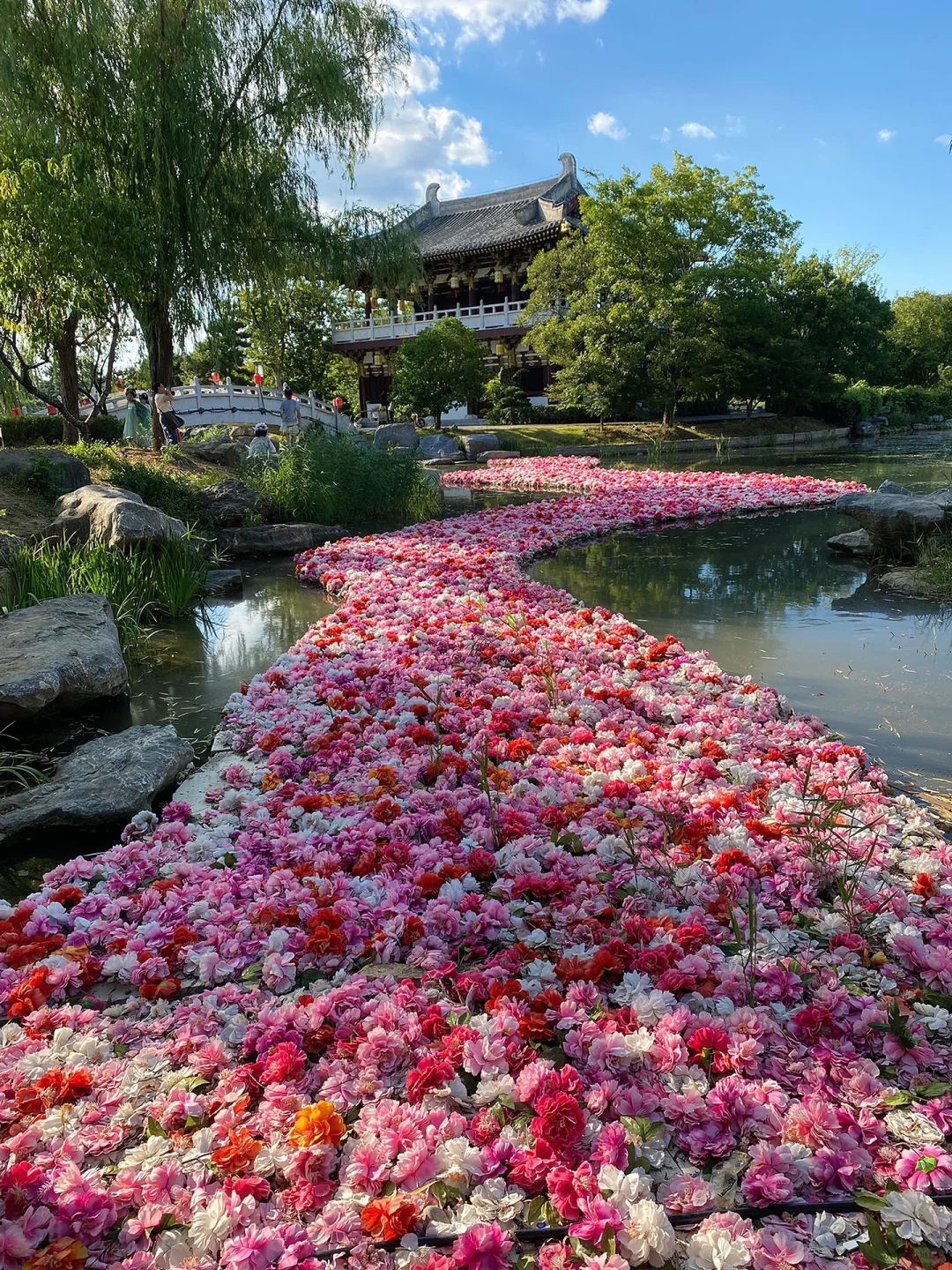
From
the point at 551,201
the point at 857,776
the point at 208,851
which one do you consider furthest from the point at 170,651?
the point at 551,201

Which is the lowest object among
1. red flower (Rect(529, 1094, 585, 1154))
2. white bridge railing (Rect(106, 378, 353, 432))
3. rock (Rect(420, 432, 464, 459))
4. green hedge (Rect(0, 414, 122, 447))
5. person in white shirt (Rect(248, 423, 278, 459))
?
red flower (Rect(529, 1094, 585, 1154))

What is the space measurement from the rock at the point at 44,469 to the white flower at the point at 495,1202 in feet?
32.7

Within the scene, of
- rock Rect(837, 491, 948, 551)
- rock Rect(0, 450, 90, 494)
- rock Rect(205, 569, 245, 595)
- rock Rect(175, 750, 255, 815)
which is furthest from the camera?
rock Rect(0, 450, 90, 494)

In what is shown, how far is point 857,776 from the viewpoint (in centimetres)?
354

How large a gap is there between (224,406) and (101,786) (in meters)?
19.7

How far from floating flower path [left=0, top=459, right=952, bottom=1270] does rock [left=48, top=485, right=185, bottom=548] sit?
4.19 metres

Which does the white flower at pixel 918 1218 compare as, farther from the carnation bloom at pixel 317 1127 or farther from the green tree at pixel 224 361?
the green tree at pixel 224 361

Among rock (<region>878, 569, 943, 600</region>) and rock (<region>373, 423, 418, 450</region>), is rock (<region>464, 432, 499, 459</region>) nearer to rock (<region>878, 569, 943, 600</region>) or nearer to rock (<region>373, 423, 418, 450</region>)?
rock (<region>373, 423, 418, 450</region>)

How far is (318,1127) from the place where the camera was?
1.82m

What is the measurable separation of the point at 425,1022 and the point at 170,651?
5015 millimetres

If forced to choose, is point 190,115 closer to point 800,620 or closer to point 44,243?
point 44,243

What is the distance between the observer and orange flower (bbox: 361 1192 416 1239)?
164 centimetres

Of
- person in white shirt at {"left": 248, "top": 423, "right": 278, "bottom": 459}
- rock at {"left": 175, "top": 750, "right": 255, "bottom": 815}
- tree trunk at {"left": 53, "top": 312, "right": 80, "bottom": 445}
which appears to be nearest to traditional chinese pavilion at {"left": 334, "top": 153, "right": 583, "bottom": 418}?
person in white shirt at {"left": 248, "top": 423, "right": 278, "bottom": 459}

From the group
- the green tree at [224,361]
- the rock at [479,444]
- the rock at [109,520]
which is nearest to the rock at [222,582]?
the rock at [109,520]
